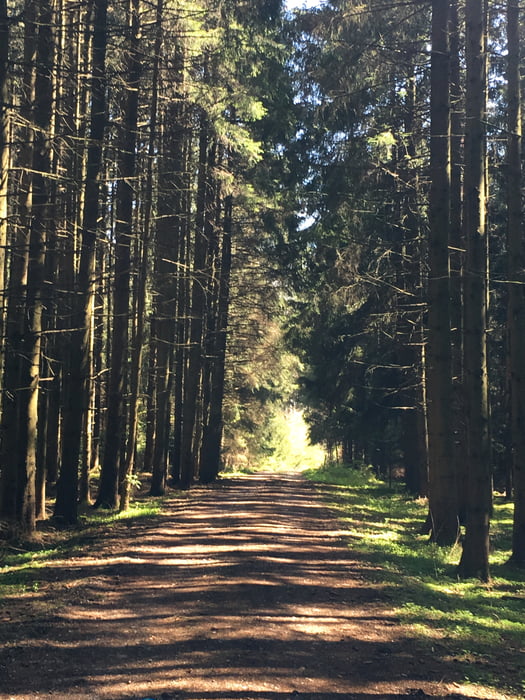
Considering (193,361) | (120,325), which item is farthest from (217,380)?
(120,325)

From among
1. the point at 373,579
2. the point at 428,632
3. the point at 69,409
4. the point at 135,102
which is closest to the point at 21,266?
the point at 69,409

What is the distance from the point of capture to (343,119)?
14977 mm

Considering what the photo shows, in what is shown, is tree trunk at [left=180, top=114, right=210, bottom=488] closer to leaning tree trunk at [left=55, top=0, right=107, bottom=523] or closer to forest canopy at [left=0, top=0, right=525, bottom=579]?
forest canopy at [left=0, top=0, right=525, bottom=579]

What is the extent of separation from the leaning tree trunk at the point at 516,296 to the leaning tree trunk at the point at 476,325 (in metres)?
2.27

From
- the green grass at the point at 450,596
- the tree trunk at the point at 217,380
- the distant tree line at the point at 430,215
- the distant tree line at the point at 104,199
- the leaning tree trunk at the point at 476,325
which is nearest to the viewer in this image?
the green grass at the point at 450,596

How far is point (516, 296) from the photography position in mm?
12250

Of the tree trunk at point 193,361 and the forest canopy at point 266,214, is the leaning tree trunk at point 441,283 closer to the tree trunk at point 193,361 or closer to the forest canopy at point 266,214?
the forest canopy at point 266,214

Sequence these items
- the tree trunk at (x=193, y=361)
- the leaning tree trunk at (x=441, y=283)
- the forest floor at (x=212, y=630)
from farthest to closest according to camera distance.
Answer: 1. the tree trunk at (x=193, y=361)
2. the leaning tree trunk at (x=441, y=283)
3. the forest floor at (x=212, y=630)

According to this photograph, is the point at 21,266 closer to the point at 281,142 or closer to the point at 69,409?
the point at 69,409

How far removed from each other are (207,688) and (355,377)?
69.4 ft

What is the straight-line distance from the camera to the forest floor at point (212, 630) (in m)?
5.15

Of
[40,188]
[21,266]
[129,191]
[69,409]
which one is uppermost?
[129,191]

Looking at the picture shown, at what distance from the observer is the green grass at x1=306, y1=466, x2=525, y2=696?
6.19 m

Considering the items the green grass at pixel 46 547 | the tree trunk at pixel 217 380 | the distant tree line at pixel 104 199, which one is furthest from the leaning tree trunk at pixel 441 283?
the tree trunk at pixel 217 380
